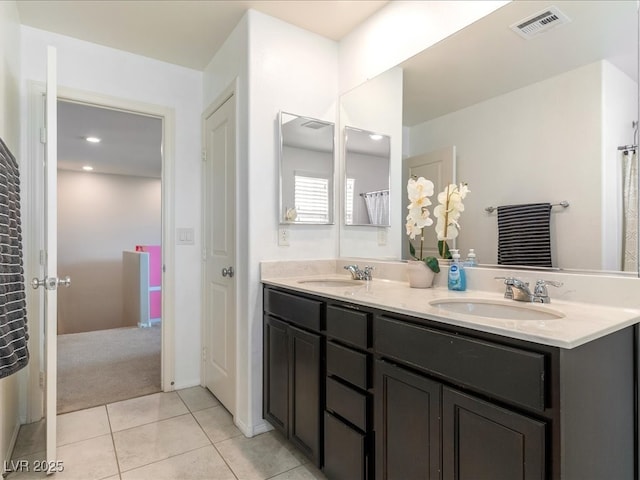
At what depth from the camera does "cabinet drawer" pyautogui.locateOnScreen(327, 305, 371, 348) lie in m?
1.36

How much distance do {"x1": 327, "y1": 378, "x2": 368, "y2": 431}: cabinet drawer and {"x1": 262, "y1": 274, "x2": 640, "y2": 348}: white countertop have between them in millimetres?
354

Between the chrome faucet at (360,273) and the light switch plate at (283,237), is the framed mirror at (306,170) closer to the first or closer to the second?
the light switch plate at (283,237)

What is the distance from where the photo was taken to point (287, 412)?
1.82 m

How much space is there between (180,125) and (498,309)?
8.16 ft

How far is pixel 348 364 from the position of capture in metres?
1.44

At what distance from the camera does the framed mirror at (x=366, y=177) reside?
220 centimetres

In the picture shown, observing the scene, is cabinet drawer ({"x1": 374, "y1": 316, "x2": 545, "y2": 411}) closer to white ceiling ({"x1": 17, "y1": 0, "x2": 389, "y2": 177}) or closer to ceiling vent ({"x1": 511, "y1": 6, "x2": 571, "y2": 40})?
ceiling vent ({"x1": 511, "y1": 6, "x2": 571, "y2": 40})

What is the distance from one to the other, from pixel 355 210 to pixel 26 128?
2.08 m

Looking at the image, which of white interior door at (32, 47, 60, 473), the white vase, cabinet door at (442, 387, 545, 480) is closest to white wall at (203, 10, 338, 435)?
the white vase

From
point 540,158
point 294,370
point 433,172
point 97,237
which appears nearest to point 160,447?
point 294,370

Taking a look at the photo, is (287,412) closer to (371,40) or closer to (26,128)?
(371,40)

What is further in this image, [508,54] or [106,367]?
[106,367]

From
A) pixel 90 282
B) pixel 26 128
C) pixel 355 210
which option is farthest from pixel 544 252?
pixel 90 282

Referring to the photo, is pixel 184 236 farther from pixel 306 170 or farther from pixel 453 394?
pixel 453 394
